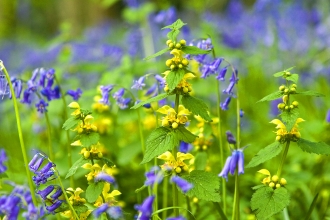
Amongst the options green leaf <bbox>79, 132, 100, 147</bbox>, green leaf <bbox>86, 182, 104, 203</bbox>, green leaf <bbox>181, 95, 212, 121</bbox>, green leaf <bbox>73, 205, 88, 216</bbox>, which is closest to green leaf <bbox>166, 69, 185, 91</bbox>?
green leaf <bbox>181, 95, 212, 121</bbox>

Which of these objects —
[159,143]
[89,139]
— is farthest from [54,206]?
[159,143]

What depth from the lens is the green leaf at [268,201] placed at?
1698 millimetres

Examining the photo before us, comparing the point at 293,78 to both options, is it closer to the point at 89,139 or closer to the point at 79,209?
the point at 89,139

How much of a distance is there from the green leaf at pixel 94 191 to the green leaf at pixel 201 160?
60cm

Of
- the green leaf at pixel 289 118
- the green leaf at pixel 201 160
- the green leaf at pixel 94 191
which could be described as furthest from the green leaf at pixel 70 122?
the green leaf at pixel 289 118

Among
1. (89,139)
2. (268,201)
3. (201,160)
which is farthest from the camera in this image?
(201,160)

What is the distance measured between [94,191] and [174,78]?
0.52 meters

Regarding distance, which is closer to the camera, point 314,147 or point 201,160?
point 314,147

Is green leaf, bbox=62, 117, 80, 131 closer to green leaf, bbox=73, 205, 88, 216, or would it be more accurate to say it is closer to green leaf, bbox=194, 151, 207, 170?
green leaf, bbox=73, 205, 88, 216

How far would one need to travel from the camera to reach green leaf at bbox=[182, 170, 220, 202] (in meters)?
1.72

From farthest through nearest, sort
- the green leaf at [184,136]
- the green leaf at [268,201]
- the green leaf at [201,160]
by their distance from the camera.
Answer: the green leaf at [201,160] < the green leaf at [184,136] < the green leaf at [268,201]

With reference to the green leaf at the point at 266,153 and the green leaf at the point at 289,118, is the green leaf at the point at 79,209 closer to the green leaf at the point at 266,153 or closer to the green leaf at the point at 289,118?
the green leaf at the point at 266,153

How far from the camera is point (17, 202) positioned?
1556 mm

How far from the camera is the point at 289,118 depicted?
1.76 metres
